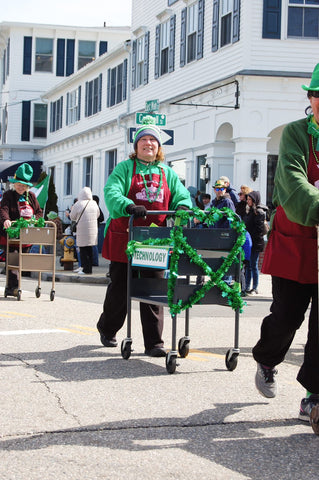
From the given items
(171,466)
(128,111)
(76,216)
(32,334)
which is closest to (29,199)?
(32,334)

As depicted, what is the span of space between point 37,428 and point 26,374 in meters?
1.55

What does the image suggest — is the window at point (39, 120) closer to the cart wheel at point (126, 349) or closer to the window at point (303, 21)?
the window at point (303, 21)

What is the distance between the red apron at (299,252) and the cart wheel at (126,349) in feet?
7.53

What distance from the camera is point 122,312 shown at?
722 centimetres

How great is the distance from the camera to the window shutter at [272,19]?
21109 millimetres

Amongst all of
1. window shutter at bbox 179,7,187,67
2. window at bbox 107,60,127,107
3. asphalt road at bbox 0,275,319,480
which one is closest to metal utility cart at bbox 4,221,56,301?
asphalt road at bbox 0,275,319,480

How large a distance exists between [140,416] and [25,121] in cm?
4274

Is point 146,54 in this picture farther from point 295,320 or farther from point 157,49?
point 295,320

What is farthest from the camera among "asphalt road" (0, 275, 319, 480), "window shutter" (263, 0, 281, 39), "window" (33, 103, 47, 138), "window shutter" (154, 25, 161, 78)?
"window" (33, 103, 47, 138)

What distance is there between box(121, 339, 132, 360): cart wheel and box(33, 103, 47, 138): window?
40.8 metres

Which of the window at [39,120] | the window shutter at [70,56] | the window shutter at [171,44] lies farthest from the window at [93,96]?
the window at [39,120]

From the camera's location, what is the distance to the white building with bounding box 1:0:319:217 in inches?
833

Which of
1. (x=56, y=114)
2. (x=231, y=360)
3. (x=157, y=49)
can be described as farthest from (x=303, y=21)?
(x=56, y=114)

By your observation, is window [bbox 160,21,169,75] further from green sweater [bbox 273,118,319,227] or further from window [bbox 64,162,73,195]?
green sweater [bbox 273,118,319,227]
